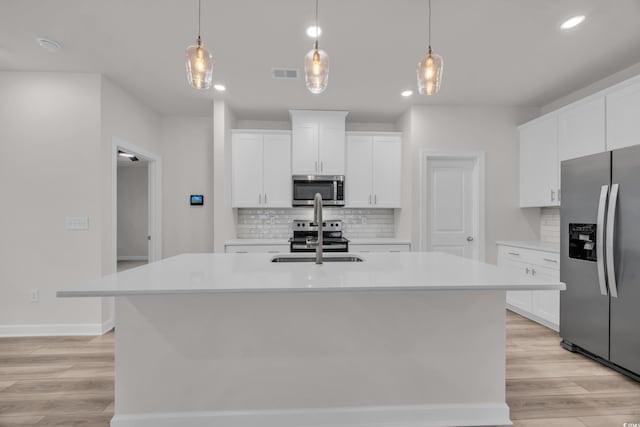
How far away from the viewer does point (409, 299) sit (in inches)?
75.8

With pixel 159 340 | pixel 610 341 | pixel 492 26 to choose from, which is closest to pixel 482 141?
pixel 492 26

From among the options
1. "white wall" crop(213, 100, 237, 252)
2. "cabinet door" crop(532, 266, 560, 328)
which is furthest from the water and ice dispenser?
"white wall" crop(213, 100, 237, 252)

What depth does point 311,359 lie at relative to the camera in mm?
1904

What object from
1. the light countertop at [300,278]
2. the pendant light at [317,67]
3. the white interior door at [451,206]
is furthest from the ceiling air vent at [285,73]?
the white interior door at [451,206]

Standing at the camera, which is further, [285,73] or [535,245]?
[535,245]

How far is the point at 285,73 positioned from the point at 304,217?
2127 millimetres

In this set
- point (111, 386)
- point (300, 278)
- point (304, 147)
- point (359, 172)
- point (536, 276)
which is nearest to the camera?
point (300, 278)

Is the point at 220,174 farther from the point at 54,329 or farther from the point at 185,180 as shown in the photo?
the point at 54,329

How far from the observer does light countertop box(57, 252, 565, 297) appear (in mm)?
1479

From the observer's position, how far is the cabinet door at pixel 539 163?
372cm

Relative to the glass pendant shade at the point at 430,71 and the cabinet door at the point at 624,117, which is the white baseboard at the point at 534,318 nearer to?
the cabinet door at the point at 624,117

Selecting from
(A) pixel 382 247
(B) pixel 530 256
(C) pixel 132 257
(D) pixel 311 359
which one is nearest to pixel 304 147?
(A) pixel 382 247

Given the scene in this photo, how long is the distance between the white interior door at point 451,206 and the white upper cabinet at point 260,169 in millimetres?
1907

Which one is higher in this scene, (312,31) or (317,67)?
(312,31)
